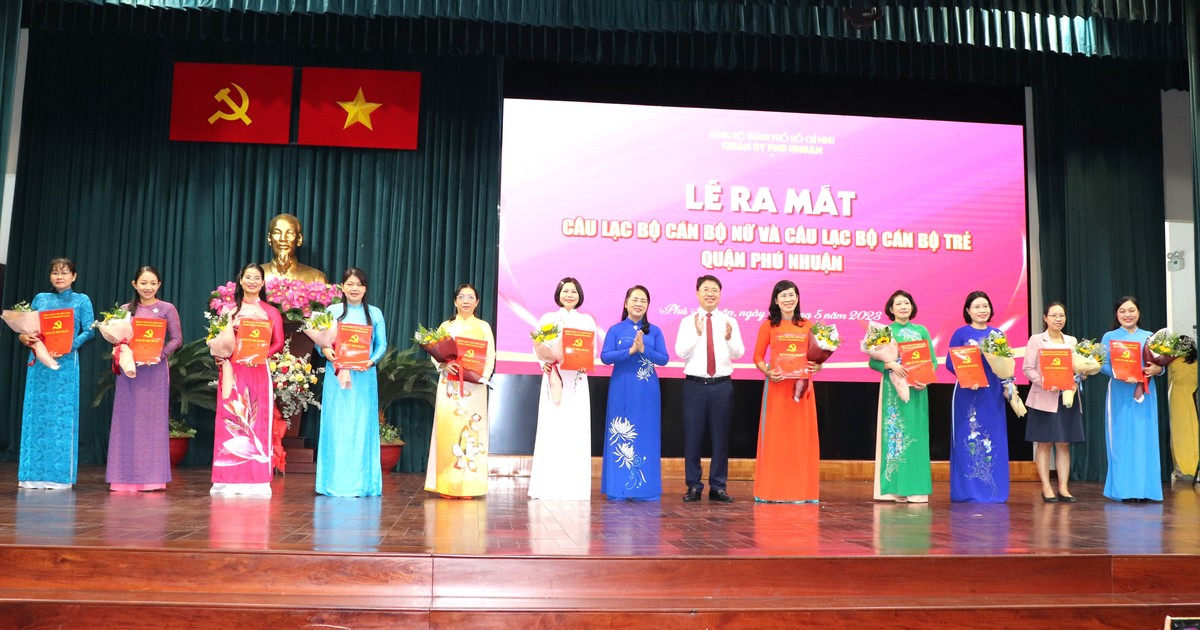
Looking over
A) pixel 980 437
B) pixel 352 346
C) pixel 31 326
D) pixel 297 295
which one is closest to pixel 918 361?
pixel 980 437

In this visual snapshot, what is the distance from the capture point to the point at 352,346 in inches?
228

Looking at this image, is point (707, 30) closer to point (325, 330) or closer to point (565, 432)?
point (565, 432)

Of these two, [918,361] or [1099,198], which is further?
[1099,198]

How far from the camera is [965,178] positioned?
8297 millimetres

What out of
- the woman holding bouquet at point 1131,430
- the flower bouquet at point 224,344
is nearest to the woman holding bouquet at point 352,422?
the flower bouquet at point 224,344

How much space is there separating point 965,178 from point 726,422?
12.6 feet

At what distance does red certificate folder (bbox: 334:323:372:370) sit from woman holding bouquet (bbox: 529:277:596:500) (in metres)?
1.07

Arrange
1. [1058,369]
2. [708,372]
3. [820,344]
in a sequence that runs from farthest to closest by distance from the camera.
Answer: [1058,369] → [708,372] → [820,344]

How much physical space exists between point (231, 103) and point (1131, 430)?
731cm

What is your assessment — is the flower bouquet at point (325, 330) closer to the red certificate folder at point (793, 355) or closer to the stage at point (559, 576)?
the stage at point (559, 576)

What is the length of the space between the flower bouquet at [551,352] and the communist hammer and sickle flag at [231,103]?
3.64 m

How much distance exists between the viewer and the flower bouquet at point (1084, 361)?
6.14 m

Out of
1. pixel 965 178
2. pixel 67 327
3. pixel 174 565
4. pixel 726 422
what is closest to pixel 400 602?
pixel 174 565

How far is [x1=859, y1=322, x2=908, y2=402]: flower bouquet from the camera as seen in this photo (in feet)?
19.9
